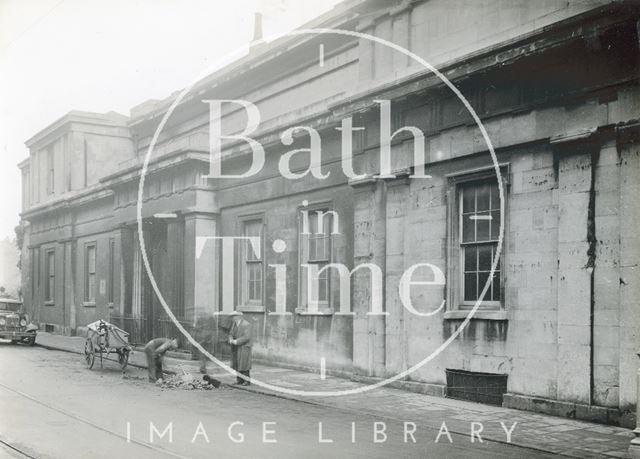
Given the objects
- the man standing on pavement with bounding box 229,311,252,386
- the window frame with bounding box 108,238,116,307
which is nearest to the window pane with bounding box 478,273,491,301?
the man standing on pavement with bounding box 229,311,252,386

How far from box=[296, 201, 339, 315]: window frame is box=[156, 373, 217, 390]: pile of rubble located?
10.8 feet

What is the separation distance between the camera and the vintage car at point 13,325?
24.2m

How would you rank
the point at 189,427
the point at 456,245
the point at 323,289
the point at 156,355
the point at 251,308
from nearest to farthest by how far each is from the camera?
the point at 189,427, the point at 456,245, the point at 156,355, the point at 323,289, the point at 251,308

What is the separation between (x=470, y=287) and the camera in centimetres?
1239

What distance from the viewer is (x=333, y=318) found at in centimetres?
1551

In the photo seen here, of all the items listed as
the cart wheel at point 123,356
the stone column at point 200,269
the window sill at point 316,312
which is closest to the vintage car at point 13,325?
the stone column at point 200,269

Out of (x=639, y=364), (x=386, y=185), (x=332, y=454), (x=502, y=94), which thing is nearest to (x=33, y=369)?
(x=386, y=185)

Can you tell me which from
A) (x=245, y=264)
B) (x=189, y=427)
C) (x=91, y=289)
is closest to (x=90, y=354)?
(x=245, y=264)

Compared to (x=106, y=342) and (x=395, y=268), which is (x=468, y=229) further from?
(x=106, y=342)

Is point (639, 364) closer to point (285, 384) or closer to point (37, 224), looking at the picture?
point (285, 384)

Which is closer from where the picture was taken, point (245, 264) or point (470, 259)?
point (470, 259)

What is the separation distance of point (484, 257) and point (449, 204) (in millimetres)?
1184

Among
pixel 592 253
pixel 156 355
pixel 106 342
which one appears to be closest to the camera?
pixel 592 253

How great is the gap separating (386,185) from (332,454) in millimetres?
7038
